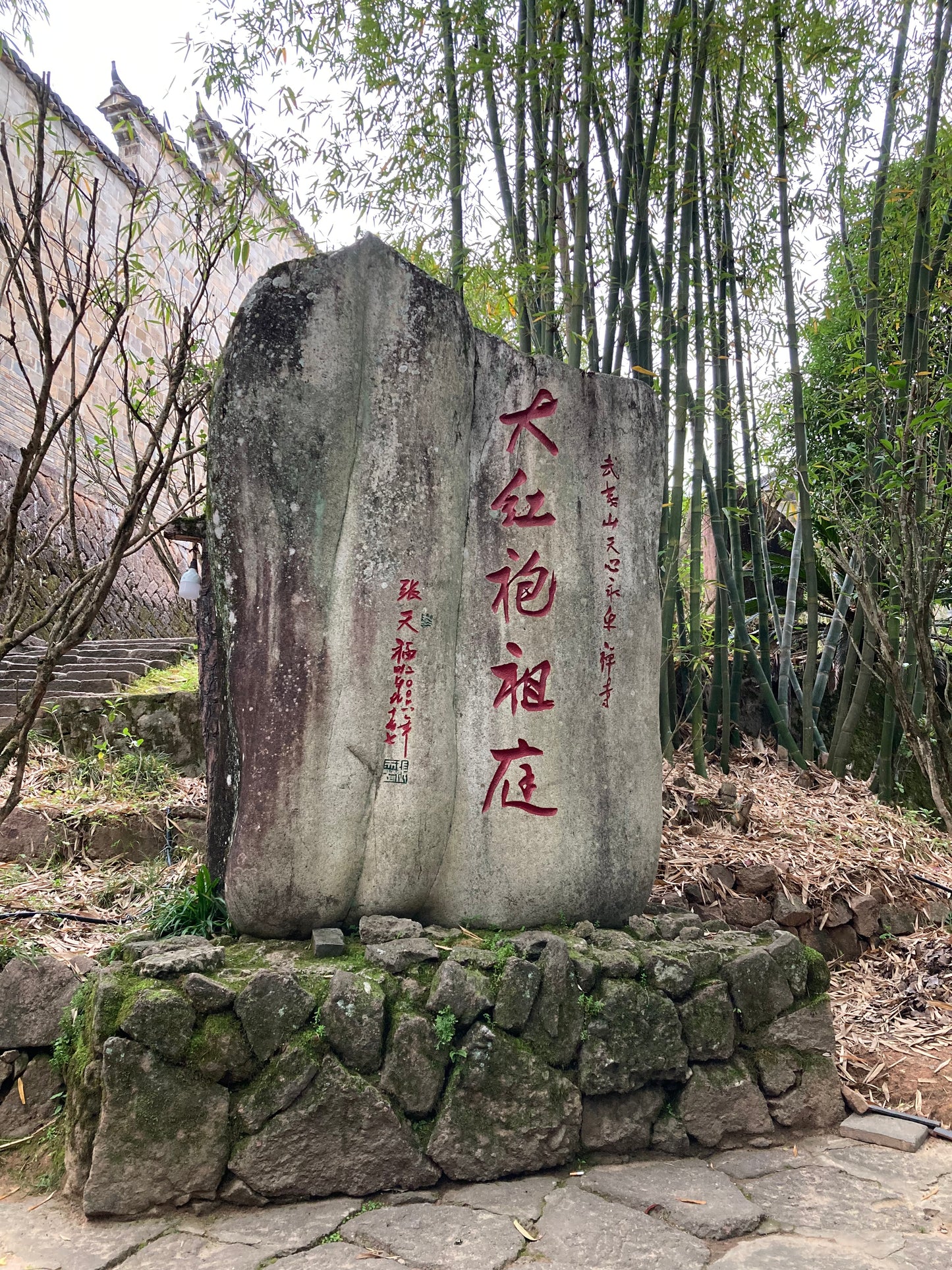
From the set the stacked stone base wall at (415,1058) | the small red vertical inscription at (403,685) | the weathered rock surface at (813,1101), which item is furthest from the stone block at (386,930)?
the weathered rock surface at (813,1101)

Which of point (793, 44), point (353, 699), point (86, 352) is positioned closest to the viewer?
point (353, 699)

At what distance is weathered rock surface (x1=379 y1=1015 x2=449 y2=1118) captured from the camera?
7.26 feet

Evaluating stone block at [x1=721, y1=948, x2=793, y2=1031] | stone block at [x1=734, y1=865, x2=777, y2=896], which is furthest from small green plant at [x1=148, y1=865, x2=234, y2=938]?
stone block at [x1=734, y1=865, x2=777, y2=896]

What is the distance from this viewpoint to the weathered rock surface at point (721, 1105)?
2445 millimetres

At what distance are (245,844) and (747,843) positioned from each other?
2195mm

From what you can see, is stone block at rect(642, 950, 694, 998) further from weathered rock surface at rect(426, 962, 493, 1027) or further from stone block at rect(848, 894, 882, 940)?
stone block at rect(848, 894, 882, 940)

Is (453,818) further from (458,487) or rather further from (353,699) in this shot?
(458,487)

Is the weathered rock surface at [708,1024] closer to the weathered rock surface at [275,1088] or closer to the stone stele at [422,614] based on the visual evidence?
the stone stele at [422,614]

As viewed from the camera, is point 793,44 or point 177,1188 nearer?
point 177,1188

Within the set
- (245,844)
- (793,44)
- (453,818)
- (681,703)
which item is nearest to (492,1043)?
(453,818)

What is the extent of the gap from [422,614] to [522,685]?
379 millimetres

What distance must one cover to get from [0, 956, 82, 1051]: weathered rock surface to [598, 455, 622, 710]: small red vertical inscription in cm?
173

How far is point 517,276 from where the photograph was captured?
12.6 ft

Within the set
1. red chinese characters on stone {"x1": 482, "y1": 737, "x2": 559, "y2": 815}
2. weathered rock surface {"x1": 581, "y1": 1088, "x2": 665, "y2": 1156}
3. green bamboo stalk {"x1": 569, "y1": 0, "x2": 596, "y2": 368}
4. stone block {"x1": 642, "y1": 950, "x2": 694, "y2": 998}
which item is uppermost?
green bamboo stalk {"x1": 569, "y1": 0, "x2": 596, "y2": 368}
